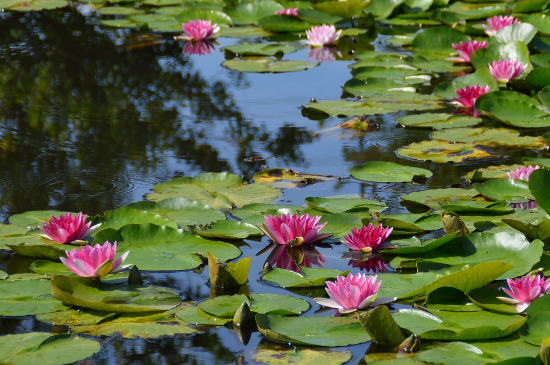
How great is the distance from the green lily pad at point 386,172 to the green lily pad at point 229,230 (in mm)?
749

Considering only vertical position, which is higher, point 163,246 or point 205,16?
point 205,16

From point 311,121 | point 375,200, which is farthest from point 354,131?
point 375,200

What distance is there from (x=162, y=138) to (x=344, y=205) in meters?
1.39

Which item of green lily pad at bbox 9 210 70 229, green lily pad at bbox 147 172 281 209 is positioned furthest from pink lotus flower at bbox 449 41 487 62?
green lily pad at bbox 9 210 70 229

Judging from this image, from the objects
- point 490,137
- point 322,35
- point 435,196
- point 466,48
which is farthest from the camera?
point 322,35

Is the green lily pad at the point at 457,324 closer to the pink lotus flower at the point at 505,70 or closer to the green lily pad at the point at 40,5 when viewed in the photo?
the pink lotus flower at the point at 505,70

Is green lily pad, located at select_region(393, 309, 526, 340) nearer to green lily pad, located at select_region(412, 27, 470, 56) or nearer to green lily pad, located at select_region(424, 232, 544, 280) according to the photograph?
green lily pad, located at select_region(424, 232, 544, 280)

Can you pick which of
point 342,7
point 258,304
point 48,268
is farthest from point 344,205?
point 342,7

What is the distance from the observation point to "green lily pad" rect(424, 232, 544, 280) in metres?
2.57

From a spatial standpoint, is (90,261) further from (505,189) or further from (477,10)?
(477,10)

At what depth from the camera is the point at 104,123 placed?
14.5 ft

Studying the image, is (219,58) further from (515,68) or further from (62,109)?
(515,68)

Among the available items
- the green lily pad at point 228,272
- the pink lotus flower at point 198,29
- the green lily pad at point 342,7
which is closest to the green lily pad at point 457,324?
the green lily pad at point 228,272

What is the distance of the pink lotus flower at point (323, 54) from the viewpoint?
19.9ft
